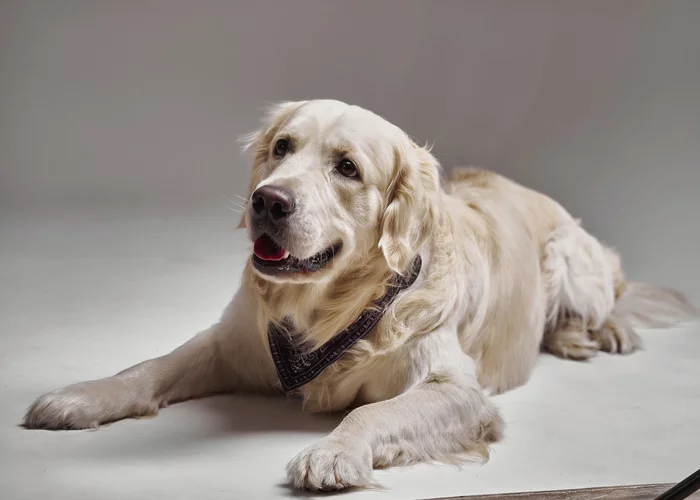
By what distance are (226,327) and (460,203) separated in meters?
1.16

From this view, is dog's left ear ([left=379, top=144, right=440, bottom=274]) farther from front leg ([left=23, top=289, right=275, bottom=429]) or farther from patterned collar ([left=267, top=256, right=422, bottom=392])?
front leg ([left=23, top=289, right=275, bottom=429])

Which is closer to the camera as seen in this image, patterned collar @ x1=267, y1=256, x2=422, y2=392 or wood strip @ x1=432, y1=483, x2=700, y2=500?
wood strip @ x1=432, y1=483, x2=700, y2=500

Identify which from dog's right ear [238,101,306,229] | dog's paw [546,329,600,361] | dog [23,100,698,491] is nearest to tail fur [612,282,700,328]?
dog's paw [546,329,600,361]

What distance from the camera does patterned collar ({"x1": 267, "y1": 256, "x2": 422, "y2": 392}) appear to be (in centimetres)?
405

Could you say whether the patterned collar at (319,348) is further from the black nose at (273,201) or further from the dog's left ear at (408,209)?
the black nose at (273,201)

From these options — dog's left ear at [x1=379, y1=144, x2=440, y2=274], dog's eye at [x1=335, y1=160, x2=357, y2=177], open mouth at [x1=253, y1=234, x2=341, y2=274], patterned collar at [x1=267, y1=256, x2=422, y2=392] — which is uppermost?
dog's eye at [x1=335, y1=160, x2=357, y2=177]

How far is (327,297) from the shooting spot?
13.2 feet

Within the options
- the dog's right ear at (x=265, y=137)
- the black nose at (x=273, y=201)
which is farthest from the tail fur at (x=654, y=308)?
the black nose at (x=273, y=201)

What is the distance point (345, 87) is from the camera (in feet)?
21.9

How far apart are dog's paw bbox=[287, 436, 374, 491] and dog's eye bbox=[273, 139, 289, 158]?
1.08 metres

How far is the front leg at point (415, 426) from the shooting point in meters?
3.43

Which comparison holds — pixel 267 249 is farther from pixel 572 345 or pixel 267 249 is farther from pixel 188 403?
pixel 572 345

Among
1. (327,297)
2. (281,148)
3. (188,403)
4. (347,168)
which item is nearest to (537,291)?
(327,297)

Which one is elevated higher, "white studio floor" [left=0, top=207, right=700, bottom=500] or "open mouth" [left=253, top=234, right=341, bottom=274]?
"open mouth" [left=253, top=234, right=341, bottom=274]
